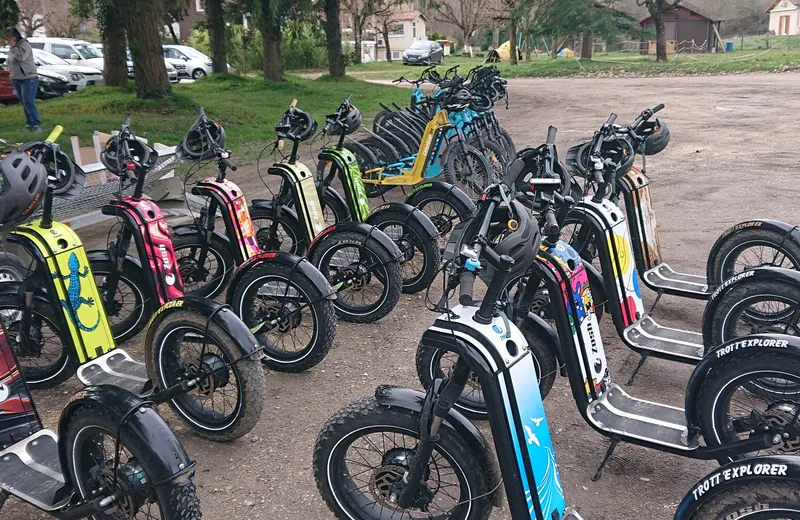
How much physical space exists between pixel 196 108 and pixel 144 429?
1228cm

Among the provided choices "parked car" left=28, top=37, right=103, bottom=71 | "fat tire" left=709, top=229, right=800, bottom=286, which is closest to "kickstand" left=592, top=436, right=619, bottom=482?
"fat tire" left=709, top=229, right=800, bottom=286

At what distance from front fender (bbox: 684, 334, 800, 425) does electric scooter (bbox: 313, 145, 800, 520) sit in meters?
0.29

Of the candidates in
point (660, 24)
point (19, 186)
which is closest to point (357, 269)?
point (19, 186)

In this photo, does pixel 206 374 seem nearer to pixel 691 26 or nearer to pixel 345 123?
pixel 345 123

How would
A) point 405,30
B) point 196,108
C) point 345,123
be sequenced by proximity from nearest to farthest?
point 345,123 < point 196,108 < point 405,30

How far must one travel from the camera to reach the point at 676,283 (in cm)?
473

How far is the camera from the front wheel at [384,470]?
8.21 feet

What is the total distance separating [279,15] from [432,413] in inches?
713

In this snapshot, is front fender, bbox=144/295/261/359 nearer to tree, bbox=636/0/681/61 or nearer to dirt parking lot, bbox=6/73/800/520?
dirt parking lot, bbox=6/73/800/520

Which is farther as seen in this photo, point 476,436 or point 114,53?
point 114,53

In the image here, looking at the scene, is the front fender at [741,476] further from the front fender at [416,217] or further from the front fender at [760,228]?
the front fender at [416,217]

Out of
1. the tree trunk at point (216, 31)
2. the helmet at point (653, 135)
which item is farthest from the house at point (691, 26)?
the helmet at point (653, 135)

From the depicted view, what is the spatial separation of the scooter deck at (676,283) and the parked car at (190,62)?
2429 centimetres

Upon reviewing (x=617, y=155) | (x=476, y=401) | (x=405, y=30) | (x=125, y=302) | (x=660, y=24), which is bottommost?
(x=476, y=401)
